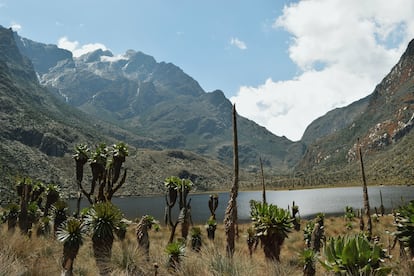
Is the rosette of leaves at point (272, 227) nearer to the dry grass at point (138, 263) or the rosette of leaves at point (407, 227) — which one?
the dry grass at point (138, 263)

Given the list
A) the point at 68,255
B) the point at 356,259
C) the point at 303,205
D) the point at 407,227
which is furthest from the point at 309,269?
the point at 303,205

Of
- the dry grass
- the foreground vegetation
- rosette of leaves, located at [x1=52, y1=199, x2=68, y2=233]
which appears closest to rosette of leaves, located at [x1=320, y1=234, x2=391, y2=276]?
the foreground vegetation

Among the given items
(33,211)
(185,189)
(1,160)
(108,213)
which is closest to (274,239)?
(108,213)

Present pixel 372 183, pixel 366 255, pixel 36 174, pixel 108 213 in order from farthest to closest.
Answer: pixel 372 183 → pixel 36 174 → pixel 108 213 → pixel 366 255

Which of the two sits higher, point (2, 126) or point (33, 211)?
point (2, 126)

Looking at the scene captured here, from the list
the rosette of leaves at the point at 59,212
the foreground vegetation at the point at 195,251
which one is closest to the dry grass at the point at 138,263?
the foreground vegetation at the point at 195,251

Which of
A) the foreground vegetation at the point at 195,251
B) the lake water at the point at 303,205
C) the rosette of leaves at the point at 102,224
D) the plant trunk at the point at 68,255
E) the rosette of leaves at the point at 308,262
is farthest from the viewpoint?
the lake water at the point at 303,205

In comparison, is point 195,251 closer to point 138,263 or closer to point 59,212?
point 138,263

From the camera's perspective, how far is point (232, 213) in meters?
16.1

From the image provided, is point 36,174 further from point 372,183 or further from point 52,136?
point 372,183

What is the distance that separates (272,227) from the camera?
1338 cm

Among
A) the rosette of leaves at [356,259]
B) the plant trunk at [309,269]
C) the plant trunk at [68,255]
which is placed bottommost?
the plant trunk at [309,269]

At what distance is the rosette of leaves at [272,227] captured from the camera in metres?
13.4

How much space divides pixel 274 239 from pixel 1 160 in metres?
136
